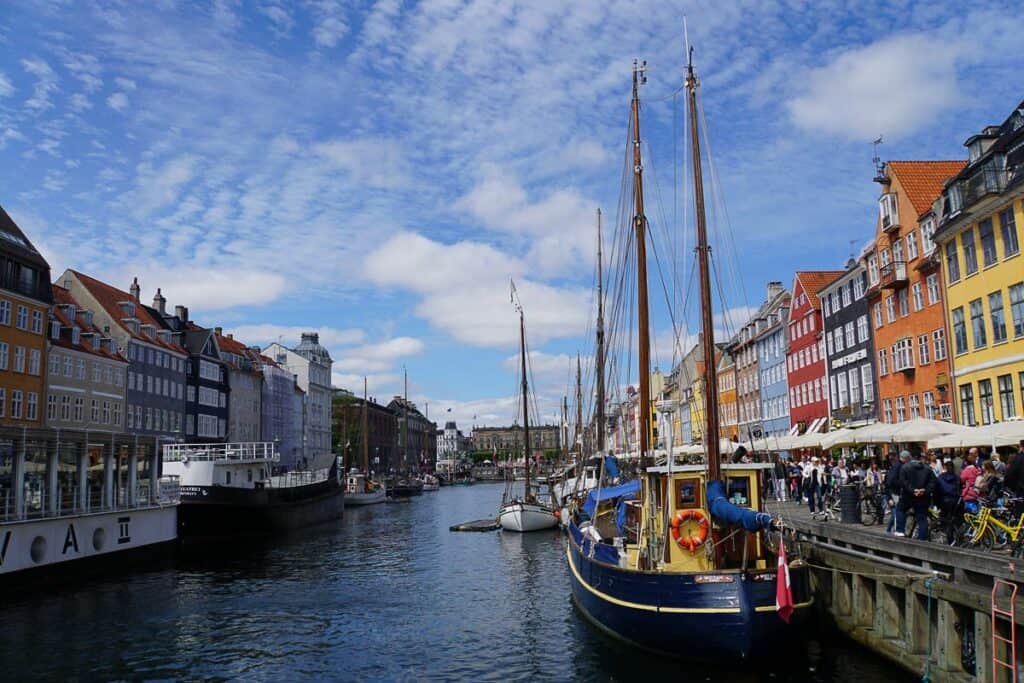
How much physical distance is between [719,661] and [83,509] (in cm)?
2659

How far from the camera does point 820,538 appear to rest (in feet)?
75.2

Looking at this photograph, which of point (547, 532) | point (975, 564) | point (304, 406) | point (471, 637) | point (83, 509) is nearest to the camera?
point (975, 564)

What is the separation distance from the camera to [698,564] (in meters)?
18.4

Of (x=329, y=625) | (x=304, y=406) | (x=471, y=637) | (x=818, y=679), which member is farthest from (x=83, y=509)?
(x=304, y=406)

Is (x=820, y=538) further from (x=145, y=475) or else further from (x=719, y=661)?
(x=145, y=475)

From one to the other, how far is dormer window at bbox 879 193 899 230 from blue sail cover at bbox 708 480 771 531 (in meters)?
32.3

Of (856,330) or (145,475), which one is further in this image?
(856,330)

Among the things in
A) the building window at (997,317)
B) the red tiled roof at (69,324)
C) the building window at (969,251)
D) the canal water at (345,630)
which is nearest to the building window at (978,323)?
the building window at (997,317)

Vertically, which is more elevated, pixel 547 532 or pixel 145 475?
pixel 145 475

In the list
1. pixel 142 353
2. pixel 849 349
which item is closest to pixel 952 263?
pixel 849 349

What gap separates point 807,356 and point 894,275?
1719 cm

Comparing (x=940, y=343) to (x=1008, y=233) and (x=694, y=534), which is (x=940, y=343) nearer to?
(x=1008, y=233)

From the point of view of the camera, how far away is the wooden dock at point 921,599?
44.5 feet

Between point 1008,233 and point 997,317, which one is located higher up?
point 1008,233
